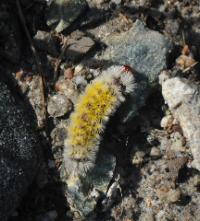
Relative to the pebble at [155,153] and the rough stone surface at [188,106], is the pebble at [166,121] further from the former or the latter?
the pebble at [155,153]

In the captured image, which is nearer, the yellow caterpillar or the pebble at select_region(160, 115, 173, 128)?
the yellow caterpillar

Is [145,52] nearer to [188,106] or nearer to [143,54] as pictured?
[143,54]

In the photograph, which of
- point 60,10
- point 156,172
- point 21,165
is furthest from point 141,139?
point 60,10

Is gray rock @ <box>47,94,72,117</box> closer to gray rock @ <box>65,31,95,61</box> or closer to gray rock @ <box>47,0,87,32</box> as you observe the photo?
gray rock @ <box>65,31,95,61</box>

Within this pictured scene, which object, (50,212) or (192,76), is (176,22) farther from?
(50,212)

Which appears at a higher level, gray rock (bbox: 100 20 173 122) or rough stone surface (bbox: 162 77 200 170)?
gray rock (bbox: 100 20 173 122)

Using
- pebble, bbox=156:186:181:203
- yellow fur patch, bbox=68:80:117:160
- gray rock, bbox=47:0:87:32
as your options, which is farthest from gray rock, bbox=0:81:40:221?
pebble, bbox=156:186:181:203

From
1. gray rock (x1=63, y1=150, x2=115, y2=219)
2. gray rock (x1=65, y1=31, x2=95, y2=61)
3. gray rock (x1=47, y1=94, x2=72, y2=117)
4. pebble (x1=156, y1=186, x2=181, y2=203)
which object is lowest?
pebble (x1=156, y1=186, x2=181, y2=203)
